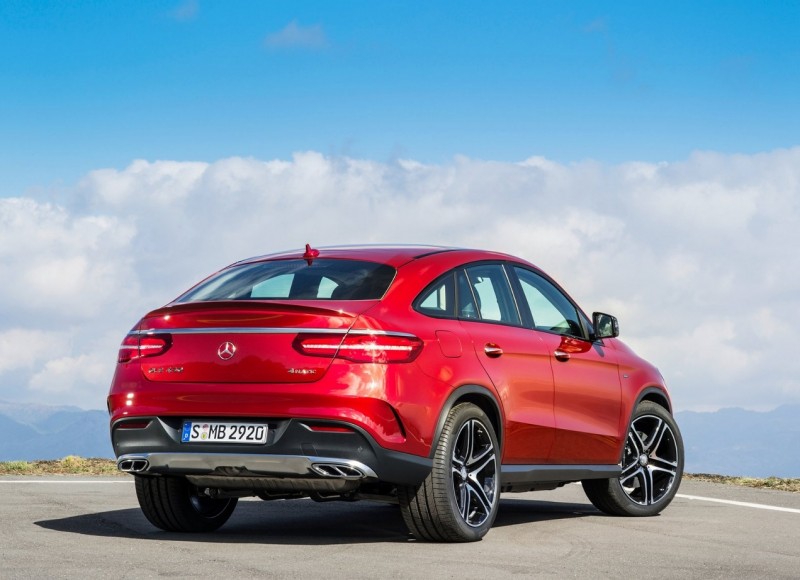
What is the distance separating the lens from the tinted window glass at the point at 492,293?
8.60m

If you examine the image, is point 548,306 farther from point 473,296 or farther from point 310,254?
point 310,254

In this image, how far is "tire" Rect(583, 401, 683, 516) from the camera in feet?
33.5

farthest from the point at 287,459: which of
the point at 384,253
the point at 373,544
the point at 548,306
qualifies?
the point at 548,306

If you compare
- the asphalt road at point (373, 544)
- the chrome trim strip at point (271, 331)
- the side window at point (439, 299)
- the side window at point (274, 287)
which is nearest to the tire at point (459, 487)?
the asphalt road at point (373, 544)

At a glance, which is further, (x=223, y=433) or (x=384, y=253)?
(x=384, y=253)

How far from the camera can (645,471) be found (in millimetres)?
10477

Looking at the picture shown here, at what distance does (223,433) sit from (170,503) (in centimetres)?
122

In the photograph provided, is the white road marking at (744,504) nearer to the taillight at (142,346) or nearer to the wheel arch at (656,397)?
Result: the wheel arch at (656,397)

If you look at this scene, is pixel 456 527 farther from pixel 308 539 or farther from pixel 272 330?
pixel 272 330

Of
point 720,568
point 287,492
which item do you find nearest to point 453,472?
point 287,492

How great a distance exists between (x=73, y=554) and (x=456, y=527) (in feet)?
7.19

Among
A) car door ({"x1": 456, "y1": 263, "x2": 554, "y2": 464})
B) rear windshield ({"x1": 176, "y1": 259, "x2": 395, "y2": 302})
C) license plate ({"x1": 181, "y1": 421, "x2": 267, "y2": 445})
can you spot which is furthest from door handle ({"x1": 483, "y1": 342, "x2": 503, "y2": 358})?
license plate ({"x1": 181, "y1": 421, "x2": 267, "y2": 445})

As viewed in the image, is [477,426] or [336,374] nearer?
[336,374]

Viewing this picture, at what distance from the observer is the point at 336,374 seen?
7.35m
